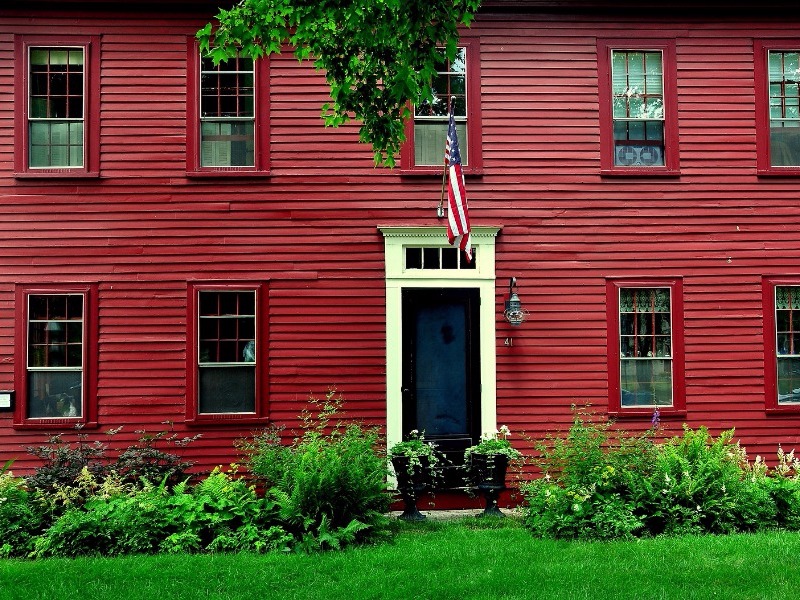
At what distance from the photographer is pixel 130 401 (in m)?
11.4

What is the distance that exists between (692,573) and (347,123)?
275 inches

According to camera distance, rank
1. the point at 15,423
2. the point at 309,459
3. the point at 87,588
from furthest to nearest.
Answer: the point at 15,423 < the point at 309,459 < the point at 87,588

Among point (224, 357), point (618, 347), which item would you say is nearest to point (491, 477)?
point (618, 347)

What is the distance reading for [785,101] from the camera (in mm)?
12109

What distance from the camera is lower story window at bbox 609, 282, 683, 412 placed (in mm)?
11727

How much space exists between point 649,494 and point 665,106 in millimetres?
5349

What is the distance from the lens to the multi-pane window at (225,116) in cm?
1162

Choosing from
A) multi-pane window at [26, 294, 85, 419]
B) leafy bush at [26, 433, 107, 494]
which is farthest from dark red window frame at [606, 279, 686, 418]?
multi-pane window at [26, 294, 85, 419]

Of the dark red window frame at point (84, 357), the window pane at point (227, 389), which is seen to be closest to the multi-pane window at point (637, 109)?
the window pane at point (227, 389)

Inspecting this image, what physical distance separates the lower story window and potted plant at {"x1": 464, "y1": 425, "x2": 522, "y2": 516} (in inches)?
78.8

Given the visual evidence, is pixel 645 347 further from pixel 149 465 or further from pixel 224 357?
pixel 149 465

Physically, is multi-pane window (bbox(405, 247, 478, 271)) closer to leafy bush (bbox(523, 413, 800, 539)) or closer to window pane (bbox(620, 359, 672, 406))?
window pane (bbox(620, 359, 672, 406))

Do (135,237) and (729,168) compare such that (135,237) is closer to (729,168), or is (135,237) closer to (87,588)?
(87,588)

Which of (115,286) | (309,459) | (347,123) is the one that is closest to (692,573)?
(309,459)
